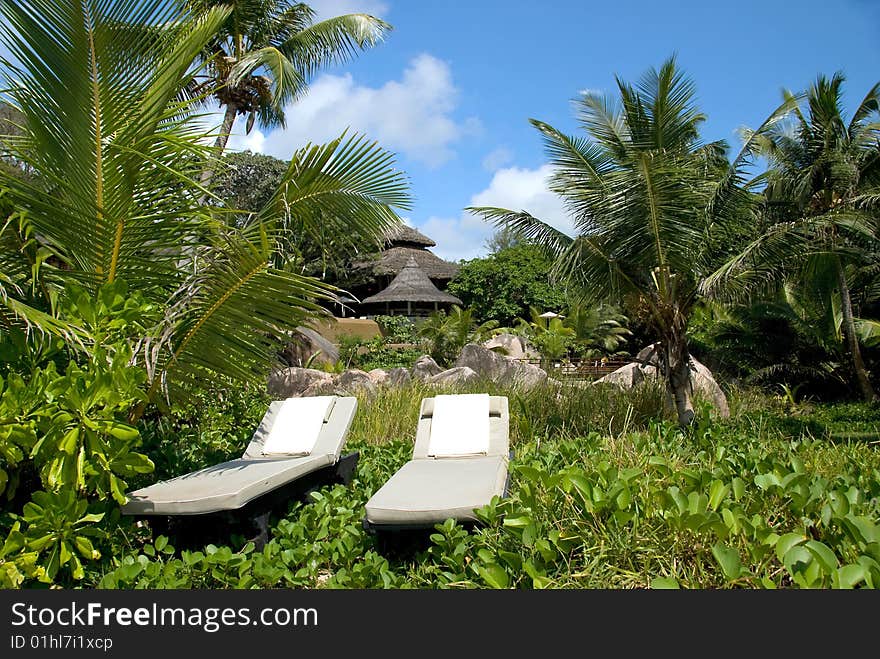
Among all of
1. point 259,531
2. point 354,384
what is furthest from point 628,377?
point 259,531

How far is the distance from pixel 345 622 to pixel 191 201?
2.63m

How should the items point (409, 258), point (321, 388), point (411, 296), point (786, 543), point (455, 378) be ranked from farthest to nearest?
point (409, 258) → point (411, 296) → point (321, 388) → point (455, 378) → point (786, 543)

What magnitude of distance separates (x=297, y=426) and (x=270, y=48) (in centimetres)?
1037

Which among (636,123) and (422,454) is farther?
(636,123)

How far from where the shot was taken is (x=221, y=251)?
3875 millimetres

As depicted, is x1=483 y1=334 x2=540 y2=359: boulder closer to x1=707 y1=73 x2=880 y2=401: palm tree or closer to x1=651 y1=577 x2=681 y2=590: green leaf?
x1=707 y1=73 x2=880 y2=401: palm tree

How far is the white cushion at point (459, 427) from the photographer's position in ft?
16.6

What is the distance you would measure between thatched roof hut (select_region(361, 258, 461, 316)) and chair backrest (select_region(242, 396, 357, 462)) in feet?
65.9

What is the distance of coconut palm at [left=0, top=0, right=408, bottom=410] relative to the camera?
3.66m

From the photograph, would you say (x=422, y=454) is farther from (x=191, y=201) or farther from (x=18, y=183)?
(x=18, y=183)

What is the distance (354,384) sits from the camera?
1011 centimetres

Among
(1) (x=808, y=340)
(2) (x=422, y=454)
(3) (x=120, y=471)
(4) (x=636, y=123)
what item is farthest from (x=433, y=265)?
(3) (x=120, y=471)

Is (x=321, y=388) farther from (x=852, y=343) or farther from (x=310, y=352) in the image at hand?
(x=852, y=343)

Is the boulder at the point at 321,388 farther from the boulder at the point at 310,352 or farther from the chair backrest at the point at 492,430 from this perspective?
the chair backrest at the point at 492,430
